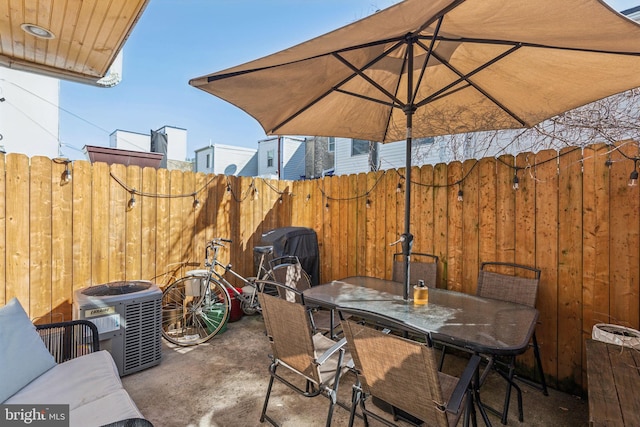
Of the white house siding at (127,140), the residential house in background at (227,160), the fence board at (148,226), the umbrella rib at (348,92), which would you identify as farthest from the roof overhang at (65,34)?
the residential house in background at (227,160)

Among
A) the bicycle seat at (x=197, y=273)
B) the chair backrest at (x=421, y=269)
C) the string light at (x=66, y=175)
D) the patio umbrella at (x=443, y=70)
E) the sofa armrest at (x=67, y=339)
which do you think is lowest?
the sofa armrest at (x=67, y=339)

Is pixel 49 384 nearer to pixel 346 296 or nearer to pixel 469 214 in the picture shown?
pixel 346 296

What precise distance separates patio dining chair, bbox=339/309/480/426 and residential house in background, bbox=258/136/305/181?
11.3 m

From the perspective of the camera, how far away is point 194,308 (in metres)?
3.86

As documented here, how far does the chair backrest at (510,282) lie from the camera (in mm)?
2663

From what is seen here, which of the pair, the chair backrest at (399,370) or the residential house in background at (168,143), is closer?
the chair backrest at (399,370)

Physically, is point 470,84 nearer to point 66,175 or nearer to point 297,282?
point 297,282

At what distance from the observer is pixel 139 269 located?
380 centimetres

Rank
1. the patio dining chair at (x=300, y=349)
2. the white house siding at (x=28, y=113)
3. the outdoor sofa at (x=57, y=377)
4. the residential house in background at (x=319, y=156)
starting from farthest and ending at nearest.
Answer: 1. the residential house in background at (x=319, y=156)
2. the white house siding at (x=28, y=113)
3. the patio dining chair at (x=300, y=349)
4. the outdoor sofa at (x=57, y=377)

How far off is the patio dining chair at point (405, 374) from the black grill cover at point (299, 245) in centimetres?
267

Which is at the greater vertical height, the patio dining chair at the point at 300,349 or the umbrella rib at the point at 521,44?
the umbrella rib at the point at 521,44

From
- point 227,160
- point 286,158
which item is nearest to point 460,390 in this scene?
point 286,158

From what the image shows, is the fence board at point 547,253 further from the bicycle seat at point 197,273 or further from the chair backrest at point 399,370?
the bicycle seat at point 197,273

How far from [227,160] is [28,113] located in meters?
10.3
